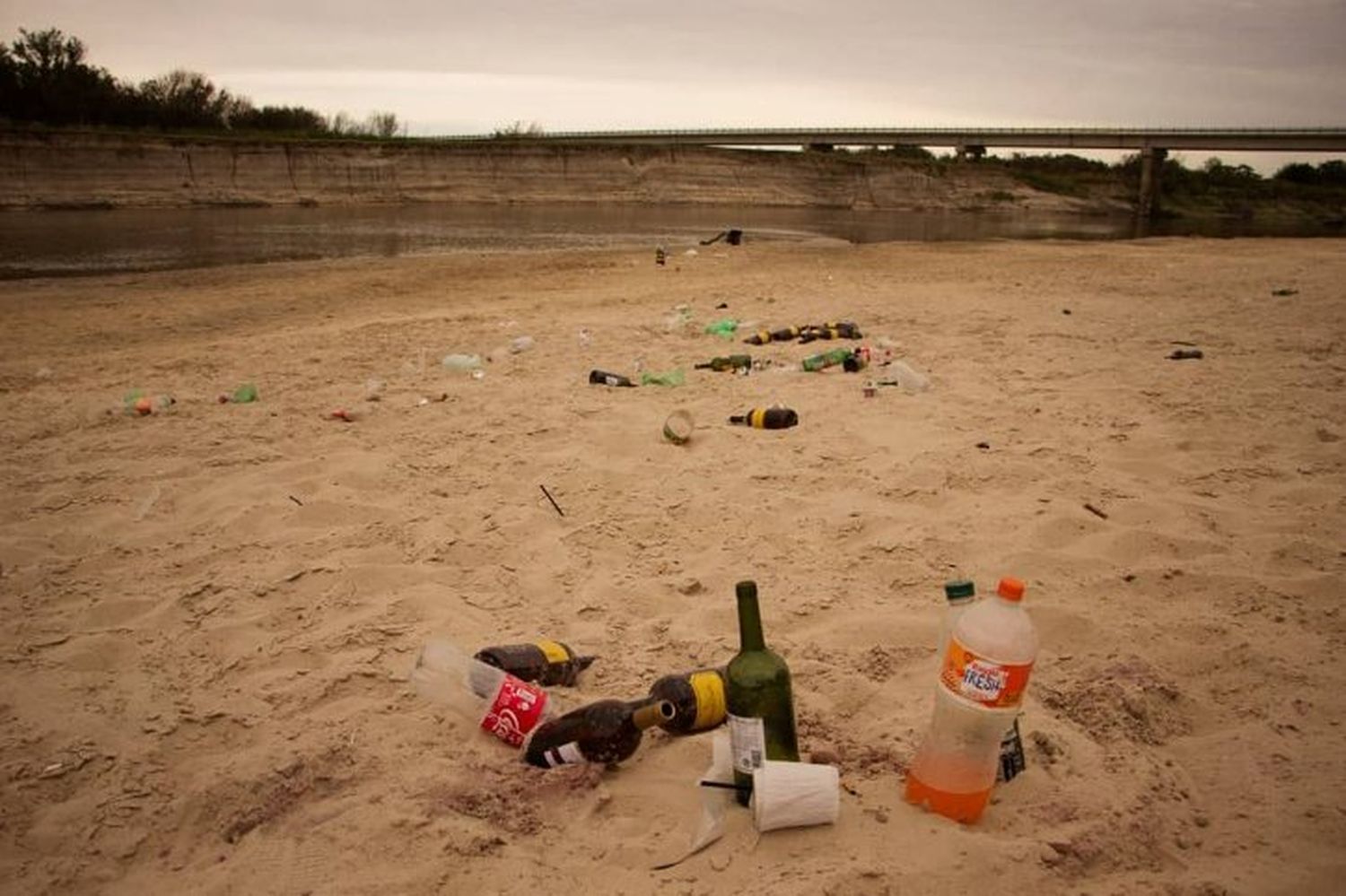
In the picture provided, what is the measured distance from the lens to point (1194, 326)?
6.83 metres

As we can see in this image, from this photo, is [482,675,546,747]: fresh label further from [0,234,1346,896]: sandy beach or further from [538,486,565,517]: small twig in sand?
[538,486,565,517]: small twig in sand

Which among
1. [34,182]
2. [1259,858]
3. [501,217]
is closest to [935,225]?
[501,217]

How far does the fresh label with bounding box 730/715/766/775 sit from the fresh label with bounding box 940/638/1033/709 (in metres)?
0.48

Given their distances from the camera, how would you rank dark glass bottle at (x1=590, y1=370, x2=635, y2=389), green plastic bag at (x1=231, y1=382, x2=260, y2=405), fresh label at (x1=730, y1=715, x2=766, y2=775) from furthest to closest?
dark glass bottle at (x1=590, y1=370, x2=635, y2=389) → green plastic bag at (x1=231, y1=382, x2=260, y2=405) → fresh label at (x1=730, y1=715, x2=766, y2=775)

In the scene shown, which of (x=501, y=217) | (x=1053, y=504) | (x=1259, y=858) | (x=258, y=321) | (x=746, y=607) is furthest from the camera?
(x=501, y=217)

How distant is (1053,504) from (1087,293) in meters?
6.63

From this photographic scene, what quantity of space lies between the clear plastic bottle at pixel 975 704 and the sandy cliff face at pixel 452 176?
39033 millimetres

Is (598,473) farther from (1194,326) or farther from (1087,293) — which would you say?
(1087,293)

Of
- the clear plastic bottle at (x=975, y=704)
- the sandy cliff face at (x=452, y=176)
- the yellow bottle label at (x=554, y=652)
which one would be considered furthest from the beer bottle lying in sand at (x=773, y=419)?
the sandy cliff face at (x=452, y=176)

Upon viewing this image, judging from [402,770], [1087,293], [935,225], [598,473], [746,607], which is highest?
[935,225]

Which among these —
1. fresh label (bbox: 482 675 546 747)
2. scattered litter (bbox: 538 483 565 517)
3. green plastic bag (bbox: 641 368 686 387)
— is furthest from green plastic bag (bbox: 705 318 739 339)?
fresh label (bbox: 482 675 546 747)

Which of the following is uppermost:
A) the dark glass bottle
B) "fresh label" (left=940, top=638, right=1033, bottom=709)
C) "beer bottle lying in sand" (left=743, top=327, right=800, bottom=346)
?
"beer bottle lying in sand" (left=743, top=327, right=800, bottom=346)

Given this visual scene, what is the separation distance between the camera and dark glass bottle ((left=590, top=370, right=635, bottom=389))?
18.4ft

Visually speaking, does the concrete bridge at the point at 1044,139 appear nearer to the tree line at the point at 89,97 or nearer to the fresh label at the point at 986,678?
the tree line at the point at 89,97
